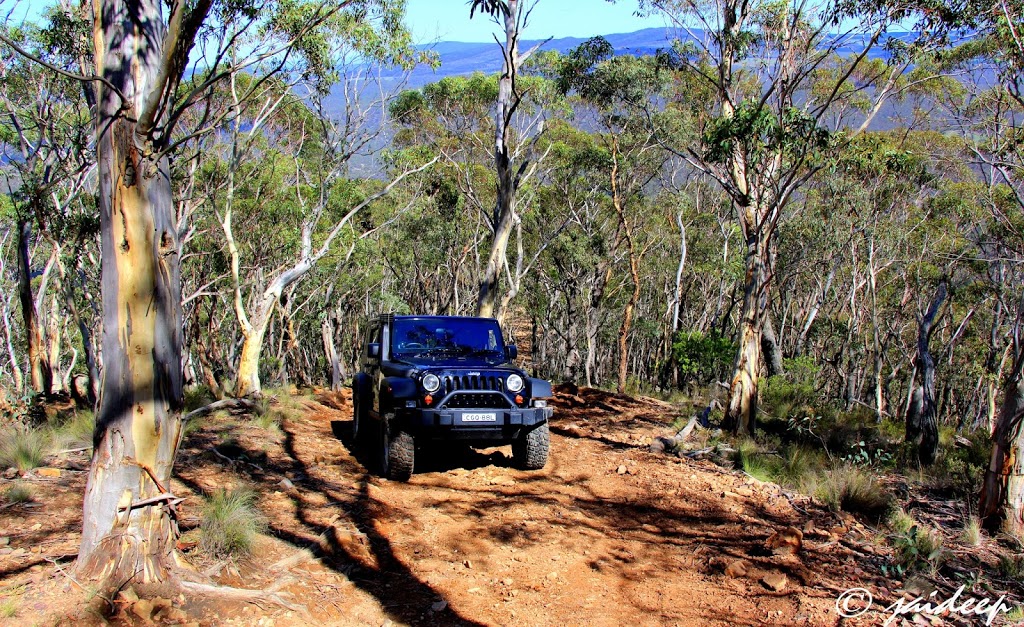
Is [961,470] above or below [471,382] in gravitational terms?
below

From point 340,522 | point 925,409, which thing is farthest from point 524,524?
point 925,409

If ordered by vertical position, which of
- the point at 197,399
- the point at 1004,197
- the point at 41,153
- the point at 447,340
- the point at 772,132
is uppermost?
the point at 41,153

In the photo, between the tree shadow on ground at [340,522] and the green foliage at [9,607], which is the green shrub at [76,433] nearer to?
the tree shadow on ground at [340,522]

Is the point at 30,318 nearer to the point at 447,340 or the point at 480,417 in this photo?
the point at 447,340

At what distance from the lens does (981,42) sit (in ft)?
43.8

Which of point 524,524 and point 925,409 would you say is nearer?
point 524,524

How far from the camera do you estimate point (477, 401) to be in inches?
279

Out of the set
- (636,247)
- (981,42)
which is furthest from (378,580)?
(636,247)

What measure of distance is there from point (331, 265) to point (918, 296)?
70.3ft

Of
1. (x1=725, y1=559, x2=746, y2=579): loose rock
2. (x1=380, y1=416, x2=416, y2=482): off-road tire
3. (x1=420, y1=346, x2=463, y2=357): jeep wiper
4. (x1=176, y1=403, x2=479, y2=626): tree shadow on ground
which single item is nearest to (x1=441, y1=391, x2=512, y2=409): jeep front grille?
(x1=380, y1=416, x2=416, y2=482): off-road tire

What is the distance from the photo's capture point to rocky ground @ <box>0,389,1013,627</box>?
14.0ft

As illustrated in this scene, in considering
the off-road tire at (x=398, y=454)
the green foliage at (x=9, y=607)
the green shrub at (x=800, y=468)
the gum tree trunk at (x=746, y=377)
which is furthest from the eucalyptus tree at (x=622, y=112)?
the green foliage at (x=9, y=607)

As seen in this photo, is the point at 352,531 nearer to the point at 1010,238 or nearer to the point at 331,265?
the point at 331,265

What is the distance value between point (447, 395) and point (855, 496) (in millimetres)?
4056
